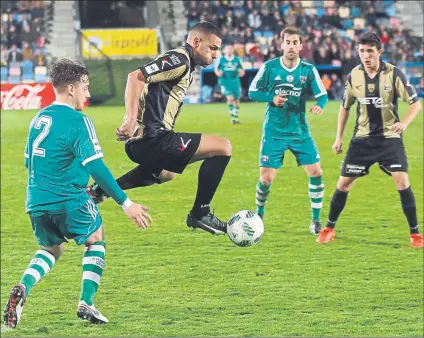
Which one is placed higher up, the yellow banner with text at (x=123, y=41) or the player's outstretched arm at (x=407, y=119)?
the player's outstretched arm at (x=407, y=119)

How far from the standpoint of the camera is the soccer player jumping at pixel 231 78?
26.3 metres

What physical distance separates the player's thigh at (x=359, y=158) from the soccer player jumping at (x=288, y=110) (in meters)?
0.75

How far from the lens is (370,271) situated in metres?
10.5

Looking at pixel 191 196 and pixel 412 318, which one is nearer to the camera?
pixel 412 318

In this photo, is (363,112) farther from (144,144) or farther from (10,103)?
(10,103)

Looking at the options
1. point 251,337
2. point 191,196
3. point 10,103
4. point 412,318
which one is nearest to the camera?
point 251,337

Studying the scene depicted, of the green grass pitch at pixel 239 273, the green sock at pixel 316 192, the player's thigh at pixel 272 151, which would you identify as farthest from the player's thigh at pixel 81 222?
the green sock at pixel 316 192

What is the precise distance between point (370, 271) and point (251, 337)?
2867 mm

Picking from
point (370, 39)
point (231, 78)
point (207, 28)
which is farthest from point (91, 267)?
point (231, 78)

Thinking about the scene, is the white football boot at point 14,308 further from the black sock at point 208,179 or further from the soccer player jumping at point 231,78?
the soccer player jumping at point 231,78

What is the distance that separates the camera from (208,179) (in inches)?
281

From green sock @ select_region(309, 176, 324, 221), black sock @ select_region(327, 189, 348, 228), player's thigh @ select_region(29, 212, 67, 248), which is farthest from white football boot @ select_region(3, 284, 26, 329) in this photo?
green sock @ select_region(309, 176, 324, 221)

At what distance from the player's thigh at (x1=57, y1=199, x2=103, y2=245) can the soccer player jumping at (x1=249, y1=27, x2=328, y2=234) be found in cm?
375

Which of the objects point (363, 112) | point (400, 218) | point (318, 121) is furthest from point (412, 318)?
point (318, 121)
